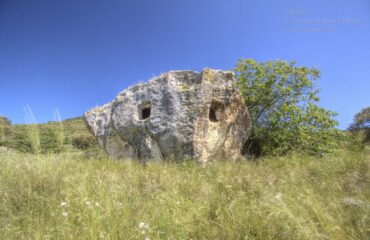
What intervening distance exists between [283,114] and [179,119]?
222 inches

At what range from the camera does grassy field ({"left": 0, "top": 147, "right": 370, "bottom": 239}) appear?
223 cm

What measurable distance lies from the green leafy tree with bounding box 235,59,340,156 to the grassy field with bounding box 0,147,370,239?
4.62 meters

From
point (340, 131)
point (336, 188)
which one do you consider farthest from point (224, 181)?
point (340, 131)

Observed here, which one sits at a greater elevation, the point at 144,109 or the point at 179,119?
the point at 144,109

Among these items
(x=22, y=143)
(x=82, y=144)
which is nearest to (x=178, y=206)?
(x=22, y=143)

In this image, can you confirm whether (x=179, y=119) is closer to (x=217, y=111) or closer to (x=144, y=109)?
(x=217, y=111)

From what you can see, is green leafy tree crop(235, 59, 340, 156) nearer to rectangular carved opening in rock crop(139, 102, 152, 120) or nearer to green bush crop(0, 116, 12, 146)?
rectangular carved opening in rock crop(139, 102, 152, 120)

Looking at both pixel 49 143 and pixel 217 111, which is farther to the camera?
pixel 217 111

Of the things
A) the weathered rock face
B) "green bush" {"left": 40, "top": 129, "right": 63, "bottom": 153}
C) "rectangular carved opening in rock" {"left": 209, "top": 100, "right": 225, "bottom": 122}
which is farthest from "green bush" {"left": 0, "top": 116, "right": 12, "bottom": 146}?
"rectangular carved opening in rock" {"left": 209, "top": 100, "right": 225, "bottom": 122}

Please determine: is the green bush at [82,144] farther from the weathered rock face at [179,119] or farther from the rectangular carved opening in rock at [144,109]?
the rectangular carved opening in rock at [144,109]

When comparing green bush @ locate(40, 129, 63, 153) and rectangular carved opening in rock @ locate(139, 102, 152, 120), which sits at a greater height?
rectangular carved opening in rock @ locate(139, 102, 152, 120)

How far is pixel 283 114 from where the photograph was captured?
9.36 m

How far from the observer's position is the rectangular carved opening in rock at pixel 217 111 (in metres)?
6.61

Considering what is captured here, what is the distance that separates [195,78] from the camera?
652 cm
